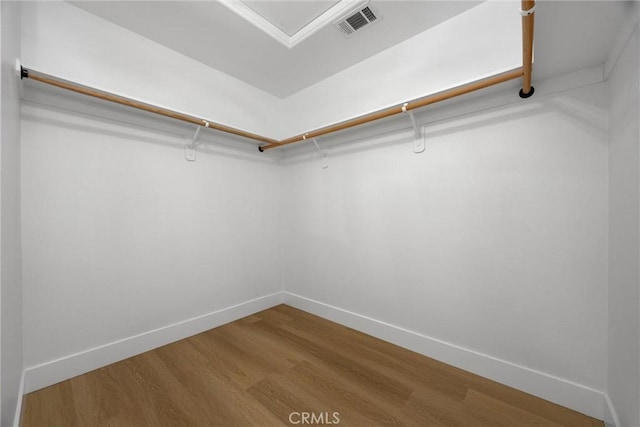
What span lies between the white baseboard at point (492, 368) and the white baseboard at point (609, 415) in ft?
0.06

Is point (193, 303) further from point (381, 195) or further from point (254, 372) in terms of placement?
point (381, 195)

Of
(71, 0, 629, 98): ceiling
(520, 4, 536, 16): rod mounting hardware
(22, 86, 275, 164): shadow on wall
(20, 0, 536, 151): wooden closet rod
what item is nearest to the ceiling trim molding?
(71, 0, 629, 98): ceiling

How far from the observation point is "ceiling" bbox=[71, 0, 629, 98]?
45.0 inches

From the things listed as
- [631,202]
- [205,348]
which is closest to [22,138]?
[205,348]

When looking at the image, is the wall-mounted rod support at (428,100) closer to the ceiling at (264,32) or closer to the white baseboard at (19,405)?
the ceiling at (264,32)

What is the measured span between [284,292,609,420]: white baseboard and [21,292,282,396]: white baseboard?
3.35 feet

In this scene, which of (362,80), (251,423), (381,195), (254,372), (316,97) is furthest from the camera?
(316,97)

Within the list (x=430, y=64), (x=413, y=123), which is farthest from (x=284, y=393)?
(x=430, y=64)

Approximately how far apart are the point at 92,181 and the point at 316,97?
1.87 meters

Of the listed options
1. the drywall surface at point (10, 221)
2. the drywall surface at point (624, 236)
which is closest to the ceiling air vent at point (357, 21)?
the drywall surface at point (624, 236)

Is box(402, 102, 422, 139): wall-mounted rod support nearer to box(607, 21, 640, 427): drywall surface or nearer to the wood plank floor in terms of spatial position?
box(607, 21, 640, 427): drywall surface

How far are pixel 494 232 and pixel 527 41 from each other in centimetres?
94

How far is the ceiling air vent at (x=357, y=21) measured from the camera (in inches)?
61.3

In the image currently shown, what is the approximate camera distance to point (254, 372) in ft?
4.83
